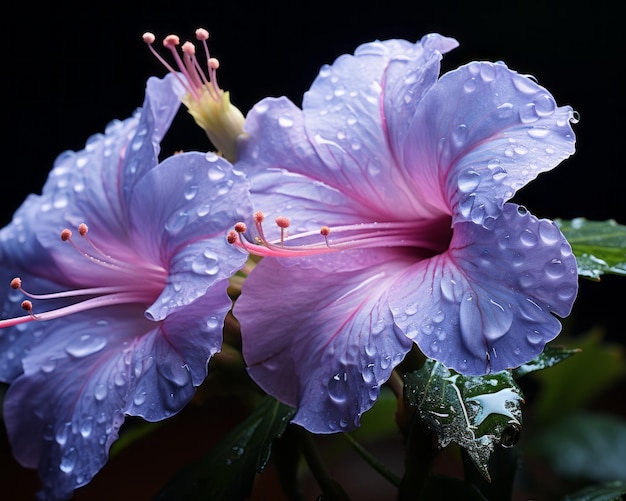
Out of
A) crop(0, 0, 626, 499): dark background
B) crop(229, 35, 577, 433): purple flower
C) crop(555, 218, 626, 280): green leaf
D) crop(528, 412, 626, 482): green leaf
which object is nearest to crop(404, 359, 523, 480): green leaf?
crop(229, 35, 577, 433): purple flower

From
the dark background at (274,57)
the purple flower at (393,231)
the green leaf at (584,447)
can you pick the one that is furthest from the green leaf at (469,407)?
the dark background at (274,57)

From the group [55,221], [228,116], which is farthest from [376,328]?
[55,221]

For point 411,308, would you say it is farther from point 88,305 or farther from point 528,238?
point 88,305

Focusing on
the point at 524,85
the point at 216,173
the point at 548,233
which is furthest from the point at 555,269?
the point at 216,173

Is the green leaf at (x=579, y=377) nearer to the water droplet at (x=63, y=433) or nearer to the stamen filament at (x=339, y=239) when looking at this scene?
the stamen filament at (x=339, y=239)

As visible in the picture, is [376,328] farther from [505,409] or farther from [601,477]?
[601,477]

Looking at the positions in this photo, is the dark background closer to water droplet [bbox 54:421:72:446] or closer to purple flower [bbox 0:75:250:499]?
purple flower [bbox 0:75:250:499]
